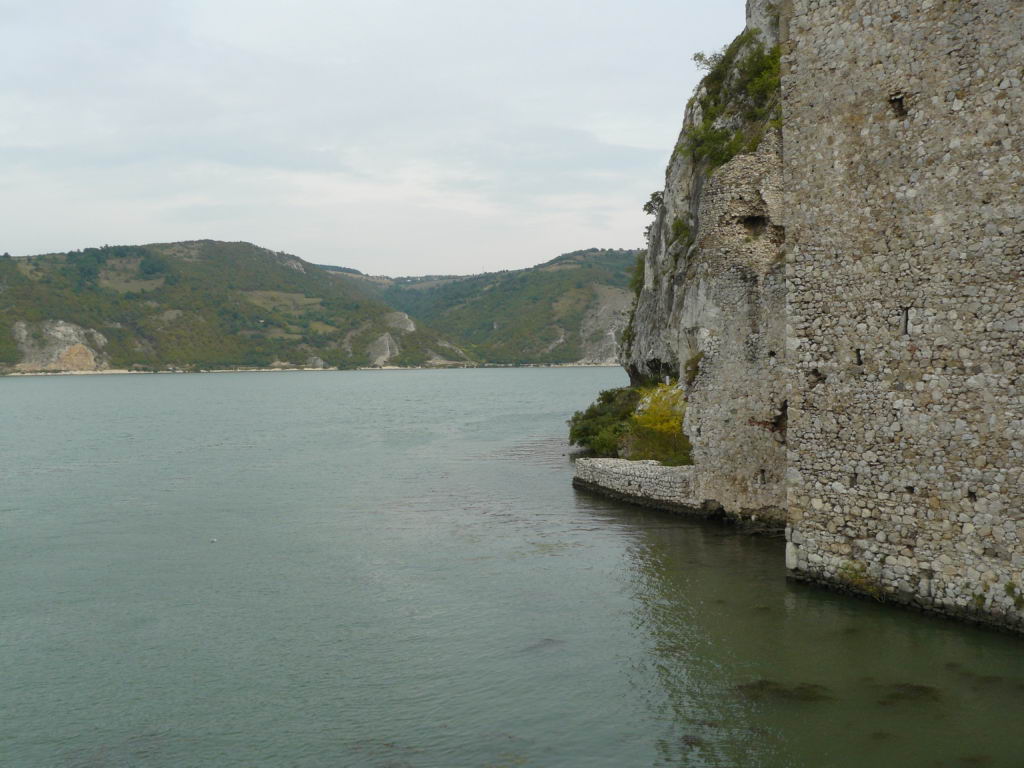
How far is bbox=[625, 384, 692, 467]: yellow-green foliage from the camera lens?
27.0 m

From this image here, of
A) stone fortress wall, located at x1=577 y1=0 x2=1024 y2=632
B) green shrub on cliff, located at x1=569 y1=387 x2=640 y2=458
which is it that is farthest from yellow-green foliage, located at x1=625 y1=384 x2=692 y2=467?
stone fortress wall, located at x1=577 y1=0 x2=1024 y2=632

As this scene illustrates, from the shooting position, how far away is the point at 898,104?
12562 millimetres

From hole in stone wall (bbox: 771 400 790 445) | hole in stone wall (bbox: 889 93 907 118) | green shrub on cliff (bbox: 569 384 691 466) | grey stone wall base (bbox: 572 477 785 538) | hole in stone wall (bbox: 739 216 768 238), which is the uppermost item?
hole in stone wall (bbox: 889 93 907 118)

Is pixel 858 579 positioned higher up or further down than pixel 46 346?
further down

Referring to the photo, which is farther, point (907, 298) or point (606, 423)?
point (606, 423)

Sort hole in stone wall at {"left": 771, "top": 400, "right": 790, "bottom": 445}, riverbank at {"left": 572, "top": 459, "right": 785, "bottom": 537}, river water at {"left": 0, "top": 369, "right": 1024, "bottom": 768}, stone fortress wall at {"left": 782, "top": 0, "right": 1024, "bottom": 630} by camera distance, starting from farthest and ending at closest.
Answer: riverbank at {"left": 572, "top": 459, "right": 785, "bottom": 537}, hole in stone wall at {"left": 771, "top": 400, "right": 790, "bottom": 445}, stone fortress wall at {"left": 782, "top": 0, "right": 1024, "bottom": 630}, river water at {"left": 0, "top": 369, "right": 1024, "bottom": 768}

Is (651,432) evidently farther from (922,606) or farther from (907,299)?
(907,299)

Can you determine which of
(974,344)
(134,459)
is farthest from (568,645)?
(134,459)

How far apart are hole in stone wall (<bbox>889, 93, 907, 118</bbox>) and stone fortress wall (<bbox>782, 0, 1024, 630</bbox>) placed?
2cm

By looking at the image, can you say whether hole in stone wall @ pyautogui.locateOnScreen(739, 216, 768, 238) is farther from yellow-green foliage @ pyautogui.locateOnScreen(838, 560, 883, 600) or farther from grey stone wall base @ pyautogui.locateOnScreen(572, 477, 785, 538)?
yellow-green foliage @ pyautogui.locateOnScreen(838, 560, 883, 600)

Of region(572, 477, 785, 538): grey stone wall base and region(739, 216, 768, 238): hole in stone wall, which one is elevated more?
region(739, 216, 768, 238): hole in stone wall

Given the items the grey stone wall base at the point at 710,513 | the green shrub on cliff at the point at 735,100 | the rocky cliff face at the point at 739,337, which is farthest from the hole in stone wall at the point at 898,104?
the green shrub on cliff at the point at 735,100

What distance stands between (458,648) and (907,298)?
8.98 metres

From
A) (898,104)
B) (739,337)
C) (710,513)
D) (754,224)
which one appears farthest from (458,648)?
(754,224)
